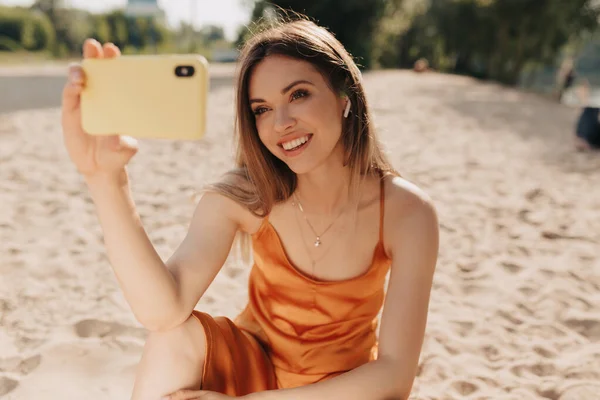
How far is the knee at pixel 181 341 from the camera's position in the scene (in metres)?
1.52

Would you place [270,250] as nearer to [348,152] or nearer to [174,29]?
[348,152]

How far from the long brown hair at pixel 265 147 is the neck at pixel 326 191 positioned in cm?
3

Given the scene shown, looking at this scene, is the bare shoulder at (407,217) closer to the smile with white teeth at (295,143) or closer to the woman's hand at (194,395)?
the smile with white teeth at (295,143)

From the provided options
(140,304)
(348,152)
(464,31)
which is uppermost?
(464,31)

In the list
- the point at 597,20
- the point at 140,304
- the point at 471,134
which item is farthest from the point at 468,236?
the point at 597,20

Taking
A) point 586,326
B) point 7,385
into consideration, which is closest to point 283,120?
point 7,385

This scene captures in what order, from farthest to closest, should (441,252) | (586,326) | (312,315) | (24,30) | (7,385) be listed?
1. (24,30)
2. (441,252)
3. (586,326)
4. (7,385)
5. (312,315)

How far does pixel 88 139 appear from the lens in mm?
1292

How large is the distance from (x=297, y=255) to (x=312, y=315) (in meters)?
0.20

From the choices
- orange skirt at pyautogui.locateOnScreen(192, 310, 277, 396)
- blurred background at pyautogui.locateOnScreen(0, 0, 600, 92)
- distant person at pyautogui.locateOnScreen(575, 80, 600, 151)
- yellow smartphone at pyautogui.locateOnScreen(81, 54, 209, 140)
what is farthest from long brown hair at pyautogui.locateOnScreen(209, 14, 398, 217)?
blurred background at pyautogui.locateOnScreen(0, 0, 600, 92)

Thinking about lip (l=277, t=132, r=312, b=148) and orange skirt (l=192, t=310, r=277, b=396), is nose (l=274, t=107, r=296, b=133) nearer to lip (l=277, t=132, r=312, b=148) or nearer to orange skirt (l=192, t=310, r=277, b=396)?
lip (l=277, t=132, r=312, b=148)

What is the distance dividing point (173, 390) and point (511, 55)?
28.1 meters

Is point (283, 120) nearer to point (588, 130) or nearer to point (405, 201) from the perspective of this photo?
point (405, 201)

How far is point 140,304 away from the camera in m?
1.44
